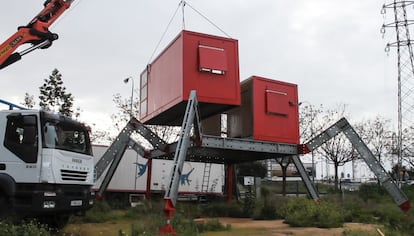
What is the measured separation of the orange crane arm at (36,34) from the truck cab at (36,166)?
303 inches

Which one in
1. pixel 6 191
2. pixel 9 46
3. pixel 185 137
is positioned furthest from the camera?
pixel 9 46

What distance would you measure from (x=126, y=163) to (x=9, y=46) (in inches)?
419

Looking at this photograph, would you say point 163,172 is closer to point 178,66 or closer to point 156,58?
point 156,58

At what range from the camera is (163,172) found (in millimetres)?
27469

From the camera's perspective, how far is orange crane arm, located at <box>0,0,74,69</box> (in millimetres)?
17969

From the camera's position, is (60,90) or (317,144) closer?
(317,144)

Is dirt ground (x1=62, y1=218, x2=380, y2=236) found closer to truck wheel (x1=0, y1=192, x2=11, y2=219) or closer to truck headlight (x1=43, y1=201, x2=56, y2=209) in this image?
truck headlight (x1=43, y1=201, x2=56, y2=209)

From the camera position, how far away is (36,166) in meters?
10.8

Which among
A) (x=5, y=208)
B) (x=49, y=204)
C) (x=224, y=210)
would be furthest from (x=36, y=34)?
(x=224, y=210)

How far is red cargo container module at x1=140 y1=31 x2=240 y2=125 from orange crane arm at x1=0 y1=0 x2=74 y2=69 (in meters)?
6.01

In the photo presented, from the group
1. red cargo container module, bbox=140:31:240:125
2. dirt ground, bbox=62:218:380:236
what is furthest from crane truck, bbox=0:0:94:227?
red cargo container module, bbox=140:31:240:125

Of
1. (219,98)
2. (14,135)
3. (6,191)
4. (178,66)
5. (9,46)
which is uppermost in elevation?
(9,46)

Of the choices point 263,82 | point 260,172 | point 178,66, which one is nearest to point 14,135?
point 178,66

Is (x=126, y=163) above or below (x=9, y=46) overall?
below
